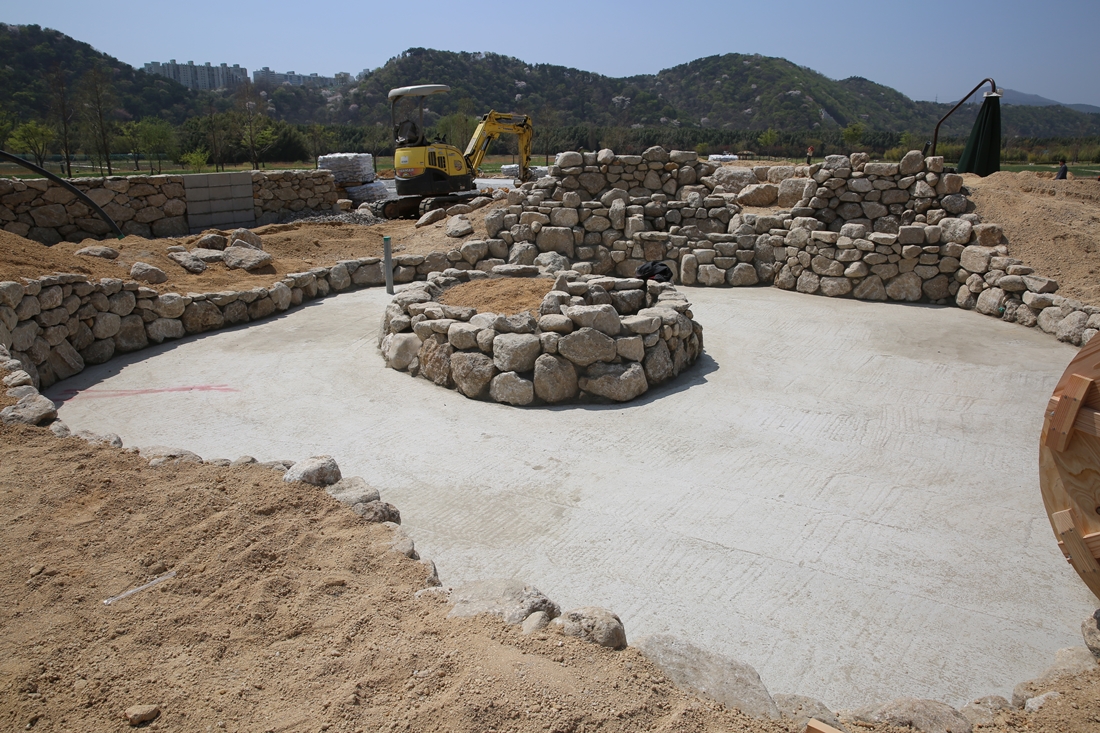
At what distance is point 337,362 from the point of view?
8398 mm

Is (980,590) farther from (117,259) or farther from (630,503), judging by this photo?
(117,259)

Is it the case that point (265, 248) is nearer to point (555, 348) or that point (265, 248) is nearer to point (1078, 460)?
point (555, 348)

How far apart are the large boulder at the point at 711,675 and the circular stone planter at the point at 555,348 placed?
4138mm

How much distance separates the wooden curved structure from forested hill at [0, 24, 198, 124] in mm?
42589

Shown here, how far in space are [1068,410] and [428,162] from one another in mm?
16223

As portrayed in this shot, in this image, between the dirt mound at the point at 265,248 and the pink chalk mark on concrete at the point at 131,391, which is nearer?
the pink chalk mark on concrete at the point at 131,391

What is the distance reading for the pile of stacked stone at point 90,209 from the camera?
43.6ft

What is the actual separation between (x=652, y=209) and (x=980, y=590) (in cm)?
989

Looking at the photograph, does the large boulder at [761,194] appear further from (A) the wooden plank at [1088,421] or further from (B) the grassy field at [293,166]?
(A) the wooden plank at [1088,421]

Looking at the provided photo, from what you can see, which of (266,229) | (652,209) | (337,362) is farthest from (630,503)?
(266,229)

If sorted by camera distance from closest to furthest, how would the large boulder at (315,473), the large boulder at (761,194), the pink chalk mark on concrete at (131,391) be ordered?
the large boulder at (315,473) → the pink chalk mark on concrete at (131,391) → the large boulder at (761,194)

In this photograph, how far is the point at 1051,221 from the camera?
35.6 feet

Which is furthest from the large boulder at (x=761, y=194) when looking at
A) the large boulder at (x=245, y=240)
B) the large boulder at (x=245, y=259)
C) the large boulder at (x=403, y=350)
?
the large boulder at (x=245, y=240)

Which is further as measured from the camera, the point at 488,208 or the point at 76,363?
the point at 488,208
